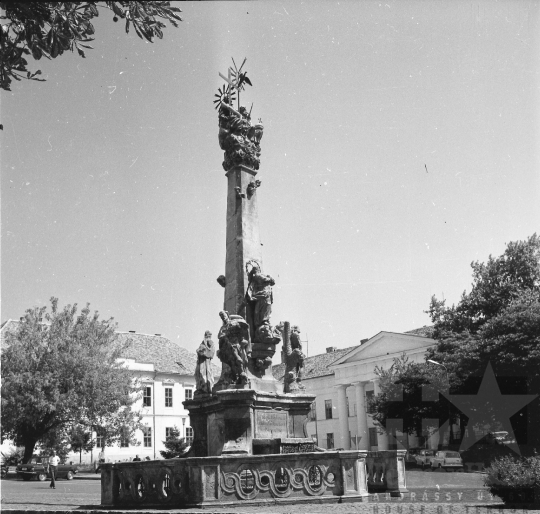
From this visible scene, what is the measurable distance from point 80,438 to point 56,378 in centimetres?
427

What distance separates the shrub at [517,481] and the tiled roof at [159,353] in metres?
53.8

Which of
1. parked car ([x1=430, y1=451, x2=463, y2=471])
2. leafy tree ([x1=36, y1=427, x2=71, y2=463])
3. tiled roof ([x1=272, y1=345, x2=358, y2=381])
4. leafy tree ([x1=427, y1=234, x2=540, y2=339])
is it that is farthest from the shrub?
tiled roof ([x1=272, y1=345, x2=358, y2=381])

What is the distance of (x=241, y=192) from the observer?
714 inches

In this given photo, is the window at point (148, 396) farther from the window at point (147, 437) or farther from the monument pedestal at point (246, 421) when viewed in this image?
the monument pedestal at point (246, 421)

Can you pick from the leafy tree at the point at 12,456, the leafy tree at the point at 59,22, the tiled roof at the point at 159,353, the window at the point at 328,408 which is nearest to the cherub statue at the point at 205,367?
the leafy tree at the point at 59,22

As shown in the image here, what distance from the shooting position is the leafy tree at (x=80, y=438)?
44.2 metres

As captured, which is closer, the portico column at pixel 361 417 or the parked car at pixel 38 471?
the parked car at pixel 38 471

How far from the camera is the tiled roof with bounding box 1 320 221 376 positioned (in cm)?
6588

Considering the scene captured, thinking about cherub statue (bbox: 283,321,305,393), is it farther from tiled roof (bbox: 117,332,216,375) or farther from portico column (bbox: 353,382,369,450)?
portico column (bbox: 353,382,369,450)

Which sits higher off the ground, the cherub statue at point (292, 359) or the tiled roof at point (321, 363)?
the tiled roof at point (321, 363)

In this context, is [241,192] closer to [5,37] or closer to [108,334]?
[5,37]

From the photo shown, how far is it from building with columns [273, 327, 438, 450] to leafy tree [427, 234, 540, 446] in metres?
15.7

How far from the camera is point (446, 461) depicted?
39094 millimetres

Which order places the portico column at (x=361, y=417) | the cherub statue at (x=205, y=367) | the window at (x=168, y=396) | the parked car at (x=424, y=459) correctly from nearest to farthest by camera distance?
1. the cherub statue at (x=205, y=367)
2. the parked car at (x=424, y=459)
3. the window at (x=168, y=396)
4. the portico column at (x=361, y=417)
